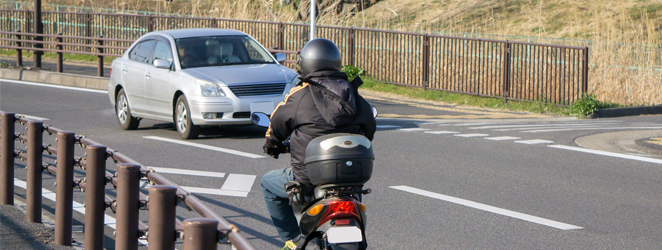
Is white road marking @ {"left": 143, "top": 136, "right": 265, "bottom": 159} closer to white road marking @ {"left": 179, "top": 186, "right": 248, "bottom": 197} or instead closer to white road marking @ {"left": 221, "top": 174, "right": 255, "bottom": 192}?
white road marking @ {"left": 221, "top": 174, "right": 255, "bottom": 192}

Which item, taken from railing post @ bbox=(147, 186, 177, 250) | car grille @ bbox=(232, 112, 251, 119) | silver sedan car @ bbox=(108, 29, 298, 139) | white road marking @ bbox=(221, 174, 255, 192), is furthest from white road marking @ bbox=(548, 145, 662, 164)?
railing post @ bbox=(147, 186, 177, 250)

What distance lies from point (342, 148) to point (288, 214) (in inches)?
36.2

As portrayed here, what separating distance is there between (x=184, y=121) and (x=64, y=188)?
5.90 meters

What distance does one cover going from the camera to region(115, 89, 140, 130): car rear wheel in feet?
41.1

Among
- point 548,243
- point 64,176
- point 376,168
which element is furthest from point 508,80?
point 64,176

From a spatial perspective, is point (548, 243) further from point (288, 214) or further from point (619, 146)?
point (619, 146)

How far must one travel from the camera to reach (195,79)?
37.2 ft

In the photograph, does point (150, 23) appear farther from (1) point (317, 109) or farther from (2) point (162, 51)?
(1) point (317, 109)

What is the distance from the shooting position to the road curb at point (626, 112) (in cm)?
1591

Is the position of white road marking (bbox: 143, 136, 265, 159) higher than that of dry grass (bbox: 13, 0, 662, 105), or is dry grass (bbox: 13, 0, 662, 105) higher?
dry grass (bbox: 13, 0, 662, 105)

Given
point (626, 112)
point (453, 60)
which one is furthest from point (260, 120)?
point (453, 60)

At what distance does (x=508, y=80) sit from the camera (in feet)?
58.0

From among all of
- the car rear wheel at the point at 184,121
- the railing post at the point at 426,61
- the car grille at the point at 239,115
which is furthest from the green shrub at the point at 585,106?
the car rear wheel at the point at 184,121

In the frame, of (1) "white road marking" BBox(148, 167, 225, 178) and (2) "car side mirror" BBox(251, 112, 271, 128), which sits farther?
(1) "white road marking" BBox(148, 167, 225, 178)
